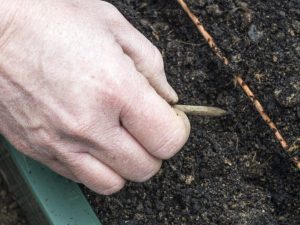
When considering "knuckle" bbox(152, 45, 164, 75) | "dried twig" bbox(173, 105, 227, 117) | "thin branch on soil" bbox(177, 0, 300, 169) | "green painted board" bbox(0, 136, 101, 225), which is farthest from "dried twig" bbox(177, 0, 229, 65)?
"green painted board" bbox(0, 136, 101, 225)

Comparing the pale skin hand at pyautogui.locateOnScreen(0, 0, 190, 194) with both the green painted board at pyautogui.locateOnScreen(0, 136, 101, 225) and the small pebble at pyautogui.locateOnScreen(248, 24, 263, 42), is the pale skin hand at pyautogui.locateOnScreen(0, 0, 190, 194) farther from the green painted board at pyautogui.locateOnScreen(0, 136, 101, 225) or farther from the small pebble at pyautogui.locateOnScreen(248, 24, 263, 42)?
the small pebble at pyautogui.locateOnScreen(248, 24, 263, 42)

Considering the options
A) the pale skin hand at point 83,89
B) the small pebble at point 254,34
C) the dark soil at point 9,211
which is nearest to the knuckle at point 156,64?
the pale skin hand at point 83,89

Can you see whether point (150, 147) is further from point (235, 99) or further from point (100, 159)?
point (235, 99)

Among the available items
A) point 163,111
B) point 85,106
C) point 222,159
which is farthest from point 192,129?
point 85,106

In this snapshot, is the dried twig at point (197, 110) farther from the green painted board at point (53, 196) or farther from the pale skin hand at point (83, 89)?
the green painted board at point (53, 196)

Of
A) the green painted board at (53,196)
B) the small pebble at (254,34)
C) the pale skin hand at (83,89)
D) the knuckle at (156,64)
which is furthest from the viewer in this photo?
the small pebble at (254,34)

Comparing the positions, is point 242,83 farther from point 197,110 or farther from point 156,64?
point 156,64
